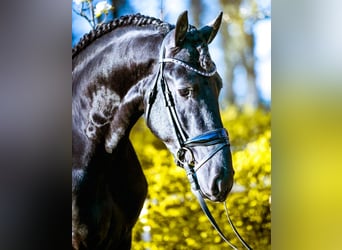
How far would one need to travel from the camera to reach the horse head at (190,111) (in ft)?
6.21

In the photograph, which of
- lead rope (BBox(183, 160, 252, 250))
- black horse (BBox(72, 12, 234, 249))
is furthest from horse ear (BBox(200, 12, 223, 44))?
lead rope (BBox(183, 160, 252, 250))

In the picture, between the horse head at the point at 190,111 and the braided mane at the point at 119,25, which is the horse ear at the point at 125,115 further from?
the braided mane at the point at 119,25

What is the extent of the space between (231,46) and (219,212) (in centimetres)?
63

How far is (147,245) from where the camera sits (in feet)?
7.02

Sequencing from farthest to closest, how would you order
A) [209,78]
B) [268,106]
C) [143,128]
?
[268,106] < [143,128] < [209,78]

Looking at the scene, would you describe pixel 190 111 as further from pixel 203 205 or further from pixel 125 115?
pixel 203 205

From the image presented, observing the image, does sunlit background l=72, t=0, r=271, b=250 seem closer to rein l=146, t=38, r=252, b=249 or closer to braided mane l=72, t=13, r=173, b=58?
braided mane l=72, t=13, r=173, b=58

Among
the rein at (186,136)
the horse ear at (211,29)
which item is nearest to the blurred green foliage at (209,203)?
the rein at (186,136)

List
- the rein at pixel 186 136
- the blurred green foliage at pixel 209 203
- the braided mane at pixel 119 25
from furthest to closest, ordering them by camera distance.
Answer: the blurred green foliage at pixel 209 203 < the braided mane at pixel 119 25 < the rein at pixel 186 136

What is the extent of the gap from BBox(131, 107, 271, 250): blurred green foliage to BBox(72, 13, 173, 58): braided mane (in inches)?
13.6

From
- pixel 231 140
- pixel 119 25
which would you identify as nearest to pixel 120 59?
pixel 119 25

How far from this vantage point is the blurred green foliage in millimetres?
2115
